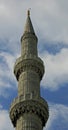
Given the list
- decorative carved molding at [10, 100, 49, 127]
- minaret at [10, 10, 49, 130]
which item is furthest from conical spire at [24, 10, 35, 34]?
decorative carved molding at [10, 100, 49, 127]

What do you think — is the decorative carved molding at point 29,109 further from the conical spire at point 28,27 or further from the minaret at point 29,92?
the conical spire at point 28,27

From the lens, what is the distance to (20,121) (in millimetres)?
43688

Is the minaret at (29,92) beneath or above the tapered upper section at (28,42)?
beneath

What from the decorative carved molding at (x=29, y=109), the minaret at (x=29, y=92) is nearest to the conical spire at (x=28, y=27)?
the minaret at (x=29, y=92)

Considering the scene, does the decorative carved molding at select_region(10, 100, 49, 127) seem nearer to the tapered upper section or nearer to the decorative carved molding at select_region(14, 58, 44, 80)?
the decorative carved molding at select_region(14, 58, 44, 80)

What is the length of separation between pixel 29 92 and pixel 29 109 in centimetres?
176

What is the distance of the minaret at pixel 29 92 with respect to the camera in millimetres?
43841

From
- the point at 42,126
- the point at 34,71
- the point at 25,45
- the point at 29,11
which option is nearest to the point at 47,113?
the point at 42,126

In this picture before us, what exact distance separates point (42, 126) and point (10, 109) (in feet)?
10.7

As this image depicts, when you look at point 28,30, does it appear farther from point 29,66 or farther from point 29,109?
point 29,109

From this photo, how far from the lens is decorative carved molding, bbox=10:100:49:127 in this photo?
4431 cm

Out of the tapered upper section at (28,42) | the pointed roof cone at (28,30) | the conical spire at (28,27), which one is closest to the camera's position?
the tapered upper section at (28,42)

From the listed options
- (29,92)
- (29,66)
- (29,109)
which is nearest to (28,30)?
(29,66)

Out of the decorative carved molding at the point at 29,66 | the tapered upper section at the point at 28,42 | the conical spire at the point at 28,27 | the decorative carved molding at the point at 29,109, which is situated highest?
the conical spire at the point at 28,27
